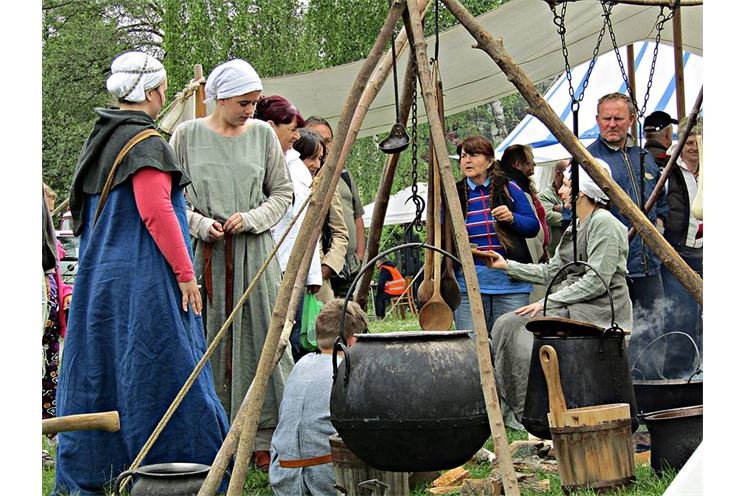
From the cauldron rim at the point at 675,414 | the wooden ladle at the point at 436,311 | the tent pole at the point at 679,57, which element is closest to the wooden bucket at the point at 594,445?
the cauldron rim at the point at 675,414

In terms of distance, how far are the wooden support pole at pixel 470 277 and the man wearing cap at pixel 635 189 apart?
A: 2.58 meters

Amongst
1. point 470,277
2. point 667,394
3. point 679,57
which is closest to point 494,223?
point 667,394

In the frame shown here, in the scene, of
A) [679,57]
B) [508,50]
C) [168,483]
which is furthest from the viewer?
[508,50]

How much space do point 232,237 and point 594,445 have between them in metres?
1.81

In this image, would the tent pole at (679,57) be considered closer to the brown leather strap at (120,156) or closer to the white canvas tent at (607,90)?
the brown leather strap at (120,156)

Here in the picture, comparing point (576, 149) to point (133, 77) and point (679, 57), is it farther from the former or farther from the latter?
point (679, 57)

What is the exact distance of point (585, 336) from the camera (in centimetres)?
417

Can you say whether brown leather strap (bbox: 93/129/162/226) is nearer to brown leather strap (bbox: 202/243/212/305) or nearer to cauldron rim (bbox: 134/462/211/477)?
brown leather strap (bbox: 202/243/212/305)

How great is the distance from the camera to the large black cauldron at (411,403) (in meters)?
3.15

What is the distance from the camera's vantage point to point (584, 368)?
4.16 metres

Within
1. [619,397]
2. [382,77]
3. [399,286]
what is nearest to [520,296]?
[619,397]
